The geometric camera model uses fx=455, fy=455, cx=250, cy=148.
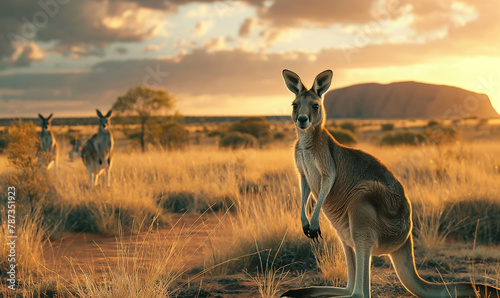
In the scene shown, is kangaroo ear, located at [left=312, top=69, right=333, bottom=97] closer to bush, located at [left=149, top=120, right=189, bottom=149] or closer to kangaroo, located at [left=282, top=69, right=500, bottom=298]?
kangaroo, located at [left=282, top=69, right=500, bottom=298]

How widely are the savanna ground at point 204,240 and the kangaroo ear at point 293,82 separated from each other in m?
0.44

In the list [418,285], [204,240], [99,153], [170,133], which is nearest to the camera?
[418,285]

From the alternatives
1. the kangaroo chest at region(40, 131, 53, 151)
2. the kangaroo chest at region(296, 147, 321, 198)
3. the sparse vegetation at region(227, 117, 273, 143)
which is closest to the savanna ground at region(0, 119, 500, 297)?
the kangaroo chest at region(296, 147, 321, 198)

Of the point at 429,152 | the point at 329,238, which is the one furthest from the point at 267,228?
the point at 429,152

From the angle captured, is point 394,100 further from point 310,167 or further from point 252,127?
point 310,167

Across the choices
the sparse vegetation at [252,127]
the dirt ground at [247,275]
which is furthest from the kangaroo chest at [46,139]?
the sparse vegetation at [252,127]

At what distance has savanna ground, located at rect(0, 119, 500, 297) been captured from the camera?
4590 mm

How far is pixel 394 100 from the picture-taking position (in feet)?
252

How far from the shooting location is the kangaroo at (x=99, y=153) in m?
11.1

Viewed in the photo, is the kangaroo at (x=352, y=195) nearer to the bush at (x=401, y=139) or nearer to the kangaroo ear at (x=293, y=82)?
the kangaroo ear at (x=293, y=82)

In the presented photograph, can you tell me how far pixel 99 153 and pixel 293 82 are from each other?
8.89 meters

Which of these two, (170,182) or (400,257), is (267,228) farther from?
(170,182)

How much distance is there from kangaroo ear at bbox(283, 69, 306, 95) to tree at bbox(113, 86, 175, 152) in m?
23.0

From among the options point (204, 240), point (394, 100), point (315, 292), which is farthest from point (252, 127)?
point (394, 100)
